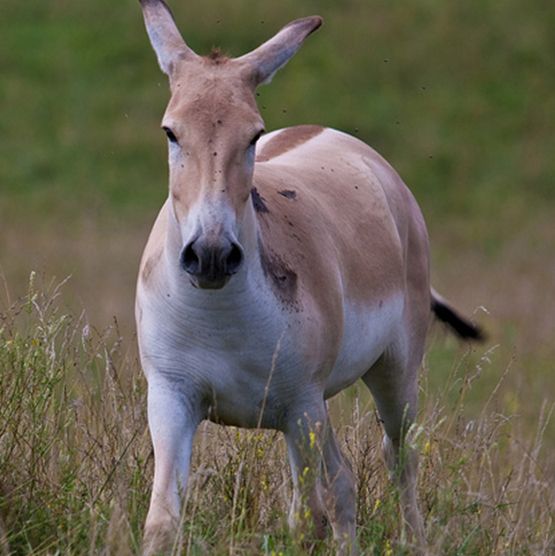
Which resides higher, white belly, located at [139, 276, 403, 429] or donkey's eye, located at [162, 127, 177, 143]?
donkey's eye, located at [162, 127, 177, 143]

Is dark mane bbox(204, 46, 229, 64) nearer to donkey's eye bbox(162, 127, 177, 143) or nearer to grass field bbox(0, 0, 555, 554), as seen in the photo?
donkey's eye bbox(162, 127, 177, 143)

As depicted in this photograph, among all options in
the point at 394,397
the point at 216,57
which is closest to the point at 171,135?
the point at 216,57

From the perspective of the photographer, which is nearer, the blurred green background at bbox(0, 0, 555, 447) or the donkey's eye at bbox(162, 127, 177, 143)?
the donkey's eye at bbox(162, 127, 177, 143)

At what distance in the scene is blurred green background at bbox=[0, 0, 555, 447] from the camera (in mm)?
23141

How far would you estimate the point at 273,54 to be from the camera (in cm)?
485

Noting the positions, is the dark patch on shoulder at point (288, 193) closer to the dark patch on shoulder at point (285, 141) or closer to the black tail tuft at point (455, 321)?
the dark patch on shoulder at point (285, 141)

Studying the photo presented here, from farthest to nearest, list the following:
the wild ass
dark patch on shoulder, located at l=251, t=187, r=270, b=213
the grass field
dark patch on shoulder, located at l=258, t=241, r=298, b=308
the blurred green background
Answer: the blurred green background < the grass field < dark patch on shoulder, located at l=251, t=187, r=270, b=213 < dark patch on shoulder, located at l=258, t=241, r=298, b=308 < the wild ass

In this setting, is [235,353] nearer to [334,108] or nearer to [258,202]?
[258,202]

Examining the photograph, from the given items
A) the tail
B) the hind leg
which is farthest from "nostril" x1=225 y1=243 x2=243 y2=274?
the tail

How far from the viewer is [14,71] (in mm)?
27359

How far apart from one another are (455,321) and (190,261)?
3.13m

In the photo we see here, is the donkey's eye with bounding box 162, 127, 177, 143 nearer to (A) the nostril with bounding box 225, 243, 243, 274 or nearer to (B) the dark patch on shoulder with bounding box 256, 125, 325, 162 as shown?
(A) the nostril with bounding box 225, 243, 243, 274

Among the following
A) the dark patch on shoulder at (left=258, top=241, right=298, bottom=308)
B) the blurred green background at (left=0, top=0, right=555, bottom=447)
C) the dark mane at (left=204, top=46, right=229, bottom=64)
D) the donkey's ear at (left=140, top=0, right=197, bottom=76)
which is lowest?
the blurred green background at (left=0, top=0, right=555, bottom=447)

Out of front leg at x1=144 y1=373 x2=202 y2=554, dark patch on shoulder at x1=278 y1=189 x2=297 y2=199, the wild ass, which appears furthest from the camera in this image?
dark patch on shoulder at x1=278 y1=189 x2=297 y2=199
